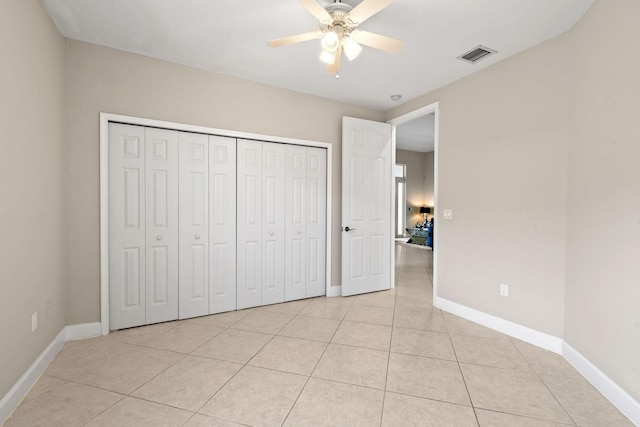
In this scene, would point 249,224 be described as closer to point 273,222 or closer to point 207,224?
point 273,222

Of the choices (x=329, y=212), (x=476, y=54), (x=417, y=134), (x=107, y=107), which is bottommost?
(x=329, y=212)

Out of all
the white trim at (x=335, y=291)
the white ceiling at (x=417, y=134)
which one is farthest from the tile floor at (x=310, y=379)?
the white ceiling at (x=417, y=134)

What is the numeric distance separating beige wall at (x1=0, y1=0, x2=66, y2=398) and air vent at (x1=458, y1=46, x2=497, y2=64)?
133 inches

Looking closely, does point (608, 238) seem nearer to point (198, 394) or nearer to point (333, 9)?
point (333, 9)

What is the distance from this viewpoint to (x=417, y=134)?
7312 mm

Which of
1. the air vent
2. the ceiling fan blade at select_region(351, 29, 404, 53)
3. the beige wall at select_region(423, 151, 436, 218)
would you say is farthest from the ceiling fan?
the beige wall at select_region(423, 151, 436, 218)

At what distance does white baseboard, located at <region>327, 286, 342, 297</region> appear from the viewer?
157 inches

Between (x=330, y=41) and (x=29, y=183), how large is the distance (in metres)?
2.24

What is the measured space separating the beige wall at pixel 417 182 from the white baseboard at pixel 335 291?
678 cm

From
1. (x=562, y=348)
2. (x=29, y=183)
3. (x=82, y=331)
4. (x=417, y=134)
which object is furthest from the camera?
(x=417, y=134)

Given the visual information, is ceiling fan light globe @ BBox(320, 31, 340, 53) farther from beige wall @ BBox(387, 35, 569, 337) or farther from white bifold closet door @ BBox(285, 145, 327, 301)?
beige wall @ BBox(387, 35, 569, 337)

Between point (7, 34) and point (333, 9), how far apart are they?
1933 mm

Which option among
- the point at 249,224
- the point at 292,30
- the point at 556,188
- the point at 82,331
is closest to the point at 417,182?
the point at 556,188

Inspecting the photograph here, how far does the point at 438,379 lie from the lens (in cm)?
207
